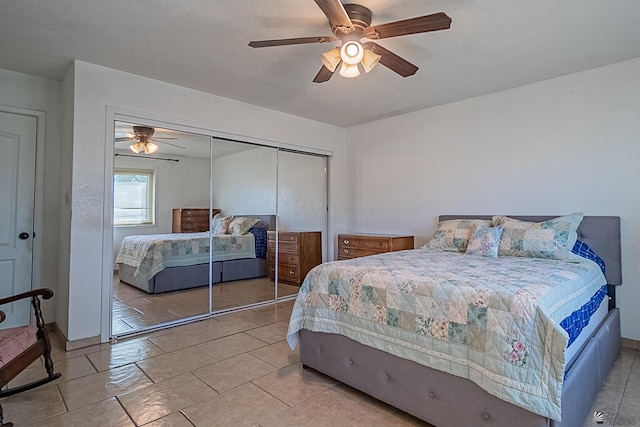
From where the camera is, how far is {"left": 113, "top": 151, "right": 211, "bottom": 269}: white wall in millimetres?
3662

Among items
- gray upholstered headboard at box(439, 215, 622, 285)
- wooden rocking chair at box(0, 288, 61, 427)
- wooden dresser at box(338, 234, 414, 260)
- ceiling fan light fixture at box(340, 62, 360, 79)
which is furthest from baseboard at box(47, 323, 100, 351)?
gray upholstered headboard at box(439, 215, 622, 285)

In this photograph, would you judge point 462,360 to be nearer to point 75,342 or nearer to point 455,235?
point 455,235

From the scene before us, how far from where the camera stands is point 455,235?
3465mm

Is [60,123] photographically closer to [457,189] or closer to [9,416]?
[9,416]

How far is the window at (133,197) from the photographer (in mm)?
3266

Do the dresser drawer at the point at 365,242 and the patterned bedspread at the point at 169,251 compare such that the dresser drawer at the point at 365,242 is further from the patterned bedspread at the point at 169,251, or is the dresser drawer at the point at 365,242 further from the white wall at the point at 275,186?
the patterned bedspread at the point at 169,251

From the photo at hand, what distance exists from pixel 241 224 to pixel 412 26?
9.86ft

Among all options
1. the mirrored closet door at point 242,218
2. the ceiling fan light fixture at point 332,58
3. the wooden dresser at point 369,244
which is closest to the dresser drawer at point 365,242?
the wooden dresser at point 369,244

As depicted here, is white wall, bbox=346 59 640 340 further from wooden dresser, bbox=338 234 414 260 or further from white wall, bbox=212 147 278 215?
white wall, bbox=212 147 278 215

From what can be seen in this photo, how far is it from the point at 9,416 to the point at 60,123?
2.69m

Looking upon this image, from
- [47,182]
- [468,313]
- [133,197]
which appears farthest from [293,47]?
[47,182]

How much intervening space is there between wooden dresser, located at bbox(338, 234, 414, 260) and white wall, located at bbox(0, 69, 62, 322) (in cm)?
325

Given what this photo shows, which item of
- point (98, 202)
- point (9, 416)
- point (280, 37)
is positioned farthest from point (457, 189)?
point (9, 416)

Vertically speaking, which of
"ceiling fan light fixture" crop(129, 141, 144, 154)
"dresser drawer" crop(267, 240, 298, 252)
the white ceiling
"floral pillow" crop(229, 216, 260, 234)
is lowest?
"dresser drawer" crop(267, 240, 298, 252)
